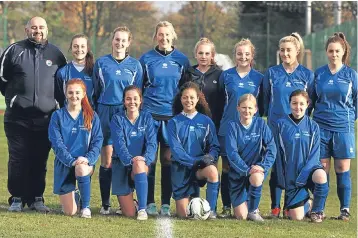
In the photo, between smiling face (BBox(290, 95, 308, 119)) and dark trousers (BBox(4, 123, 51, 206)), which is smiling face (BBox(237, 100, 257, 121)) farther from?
dark trousers (BBox(4, 123, 51, 206))

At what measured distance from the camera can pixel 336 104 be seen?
7727mm

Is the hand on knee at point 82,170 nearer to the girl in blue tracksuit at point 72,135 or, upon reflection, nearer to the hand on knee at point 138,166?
the girl in blue tracksuit at point 72,135

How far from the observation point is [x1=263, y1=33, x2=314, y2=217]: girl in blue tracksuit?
7625mm

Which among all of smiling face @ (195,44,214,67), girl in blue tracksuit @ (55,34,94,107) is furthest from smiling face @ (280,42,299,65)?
girl in blue tracksuit @ (55,34,94,107)

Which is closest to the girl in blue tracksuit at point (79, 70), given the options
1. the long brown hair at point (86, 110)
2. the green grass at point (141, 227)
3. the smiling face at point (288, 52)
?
the long brown hair at point (86, 110)

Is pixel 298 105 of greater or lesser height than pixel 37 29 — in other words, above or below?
below

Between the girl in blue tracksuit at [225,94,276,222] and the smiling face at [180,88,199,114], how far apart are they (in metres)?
0.39

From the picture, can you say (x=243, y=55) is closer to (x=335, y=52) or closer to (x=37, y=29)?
(x=335, y=52)

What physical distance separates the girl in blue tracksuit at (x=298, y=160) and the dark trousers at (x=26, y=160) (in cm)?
232

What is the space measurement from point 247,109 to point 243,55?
62cm

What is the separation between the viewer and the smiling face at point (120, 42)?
762cm

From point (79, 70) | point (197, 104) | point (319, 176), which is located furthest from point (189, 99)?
point (319, 176)

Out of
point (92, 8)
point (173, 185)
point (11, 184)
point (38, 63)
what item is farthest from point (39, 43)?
point (92, 8)

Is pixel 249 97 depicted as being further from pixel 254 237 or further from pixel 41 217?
pixel 41 217
